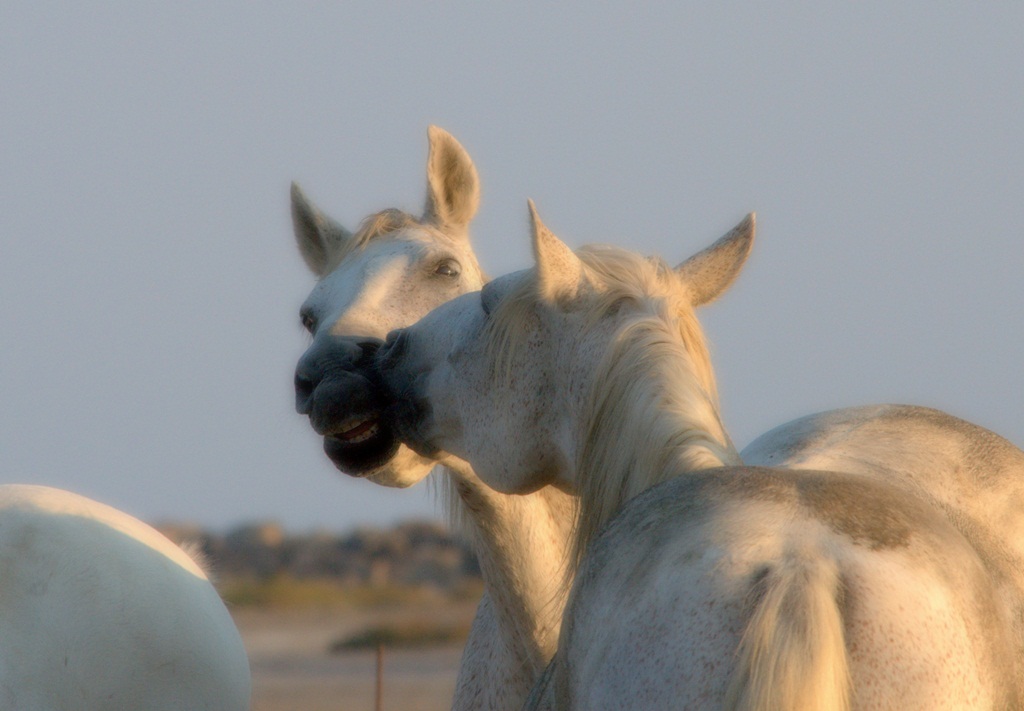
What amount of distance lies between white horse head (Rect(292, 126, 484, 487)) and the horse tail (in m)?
1.81

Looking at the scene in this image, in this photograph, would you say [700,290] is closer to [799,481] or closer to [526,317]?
[526,317]

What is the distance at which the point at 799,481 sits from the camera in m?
2.10

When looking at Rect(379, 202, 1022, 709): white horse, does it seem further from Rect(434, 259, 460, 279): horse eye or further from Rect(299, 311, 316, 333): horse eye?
Rect(299, 311, 316, 333): horse eye

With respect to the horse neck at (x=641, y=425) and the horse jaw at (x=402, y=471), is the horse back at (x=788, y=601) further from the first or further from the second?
the horse jaw at (x=402, y=471)

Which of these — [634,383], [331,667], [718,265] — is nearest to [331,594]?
[331,667]

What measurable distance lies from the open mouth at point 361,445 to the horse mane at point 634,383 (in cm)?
57

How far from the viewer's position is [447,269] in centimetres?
420

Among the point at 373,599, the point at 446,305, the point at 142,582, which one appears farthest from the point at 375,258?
the point at 373,599

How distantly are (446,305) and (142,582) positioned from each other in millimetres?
1287

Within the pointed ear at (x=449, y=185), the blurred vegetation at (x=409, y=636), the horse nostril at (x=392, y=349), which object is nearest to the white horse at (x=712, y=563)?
the horse nostril at (x=392, y=349)

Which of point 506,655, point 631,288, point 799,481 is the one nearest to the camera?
point 799,481

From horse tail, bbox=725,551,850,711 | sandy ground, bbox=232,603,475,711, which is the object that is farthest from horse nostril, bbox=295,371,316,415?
sandy ground, bbox=232,603,475,711

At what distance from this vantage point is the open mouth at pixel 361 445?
11.5ft

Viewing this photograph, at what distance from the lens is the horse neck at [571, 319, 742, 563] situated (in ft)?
7.95
